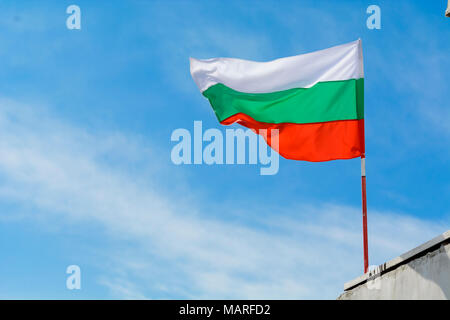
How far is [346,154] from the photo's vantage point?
12945 mm

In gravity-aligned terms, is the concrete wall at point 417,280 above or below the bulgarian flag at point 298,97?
below

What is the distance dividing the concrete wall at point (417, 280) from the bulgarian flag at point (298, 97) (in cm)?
282

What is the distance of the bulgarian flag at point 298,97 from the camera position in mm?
13227

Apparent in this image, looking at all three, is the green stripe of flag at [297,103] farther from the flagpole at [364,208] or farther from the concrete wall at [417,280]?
the concrete wall at [417,280]

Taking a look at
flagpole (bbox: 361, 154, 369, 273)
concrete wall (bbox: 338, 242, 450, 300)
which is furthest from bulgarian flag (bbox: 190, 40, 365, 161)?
concrete wall (bbox: 338, 242, 450, 300)

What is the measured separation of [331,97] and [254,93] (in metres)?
1.80

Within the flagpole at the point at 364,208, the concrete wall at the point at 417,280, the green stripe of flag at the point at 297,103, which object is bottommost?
the concrete wall at the point at 417,280

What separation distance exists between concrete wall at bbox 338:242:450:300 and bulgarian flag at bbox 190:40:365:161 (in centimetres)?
282

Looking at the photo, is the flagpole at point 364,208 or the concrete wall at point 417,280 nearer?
the concrete wall at point 417,280

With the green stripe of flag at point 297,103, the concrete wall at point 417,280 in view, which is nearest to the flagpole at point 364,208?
the concrete wall at point 417,280

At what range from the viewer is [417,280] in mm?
10398

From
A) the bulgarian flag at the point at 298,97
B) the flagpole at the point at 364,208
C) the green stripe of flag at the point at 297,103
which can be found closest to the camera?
the flagpole at the point at 364,208

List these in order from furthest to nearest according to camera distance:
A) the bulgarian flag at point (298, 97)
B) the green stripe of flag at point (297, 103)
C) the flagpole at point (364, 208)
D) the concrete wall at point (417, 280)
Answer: the green stripe of flag at point (297, 103)
the bulgarian flag at point (298, 97)
the flagpole at point (364, 208)
the concrete wall at point (417, 280)

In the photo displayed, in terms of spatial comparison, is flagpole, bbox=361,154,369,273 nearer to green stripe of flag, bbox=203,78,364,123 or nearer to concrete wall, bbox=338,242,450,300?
concrete wall, bbox=338,242,450,300
